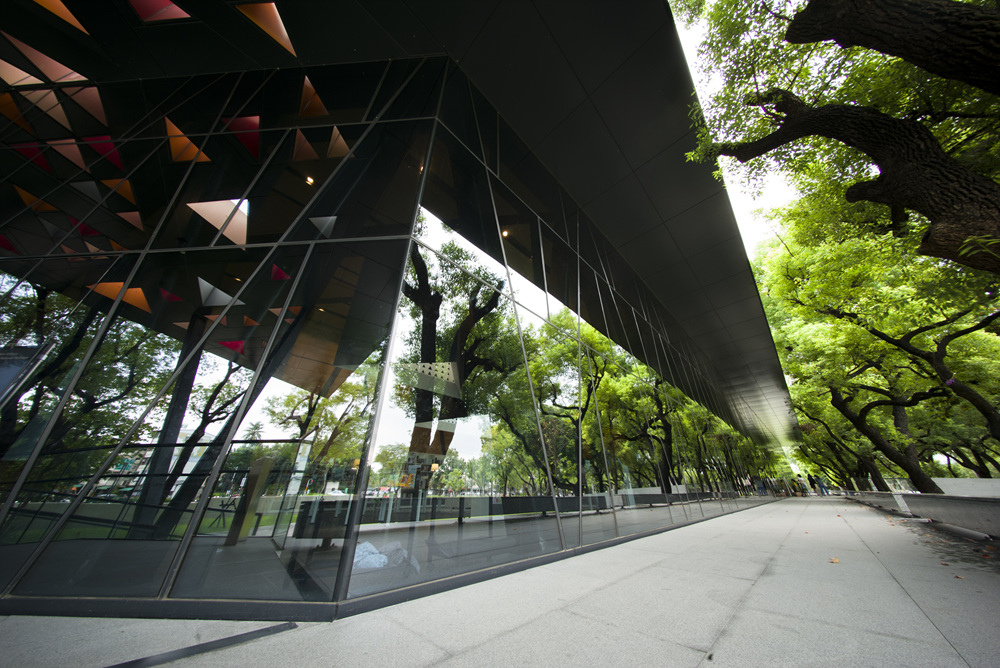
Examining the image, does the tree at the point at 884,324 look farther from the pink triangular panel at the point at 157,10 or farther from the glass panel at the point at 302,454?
the pink triangular panel at the point at 157,10

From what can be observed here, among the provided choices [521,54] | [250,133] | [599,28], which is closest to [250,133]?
[250,133]

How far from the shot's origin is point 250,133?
4961 mm

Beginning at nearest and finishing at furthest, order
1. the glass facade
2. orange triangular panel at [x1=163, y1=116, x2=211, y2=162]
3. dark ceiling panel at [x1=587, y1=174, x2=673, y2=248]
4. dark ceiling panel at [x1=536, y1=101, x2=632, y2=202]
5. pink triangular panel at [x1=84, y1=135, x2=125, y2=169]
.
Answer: the glass facade, orange triangular panel at [x1=163, y1=116, x2=211, y2=162], pink triangular panel at [x1=84, y1=135, x2=125, y2=169], dark ceiling panel at [x1=536, y1=101, x2=632, y2=202], dark ceiling panel at [x1=587, y1=174, x2=673, y2=248]

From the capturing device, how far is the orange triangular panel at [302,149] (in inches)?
192

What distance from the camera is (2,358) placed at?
3.49 meters

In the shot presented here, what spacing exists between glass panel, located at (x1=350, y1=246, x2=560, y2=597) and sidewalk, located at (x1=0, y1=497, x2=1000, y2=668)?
58 cm

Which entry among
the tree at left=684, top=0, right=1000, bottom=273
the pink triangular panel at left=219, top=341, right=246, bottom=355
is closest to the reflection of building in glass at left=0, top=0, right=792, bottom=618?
the pink triangular panel at left=219, top=341, right=246, bottom=355

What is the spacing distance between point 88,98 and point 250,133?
2539mm

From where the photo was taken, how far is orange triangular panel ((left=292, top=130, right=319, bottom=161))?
4879 millimetres

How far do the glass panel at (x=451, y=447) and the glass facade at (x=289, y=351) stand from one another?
0.10 feet

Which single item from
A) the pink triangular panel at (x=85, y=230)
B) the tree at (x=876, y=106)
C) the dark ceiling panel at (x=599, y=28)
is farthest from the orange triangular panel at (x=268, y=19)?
the tree at (x=876, y=106)

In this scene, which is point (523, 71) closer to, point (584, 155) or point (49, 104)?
point (584, 155)

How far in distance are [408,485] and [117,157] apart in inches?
268

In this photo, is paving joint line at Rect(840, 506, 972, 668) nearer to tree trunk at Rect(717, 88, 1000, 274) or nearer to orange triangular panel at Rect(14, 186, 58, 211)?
tree trunk at Rect(717, 88, 1000, 274)
